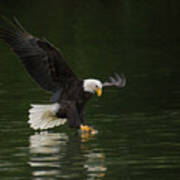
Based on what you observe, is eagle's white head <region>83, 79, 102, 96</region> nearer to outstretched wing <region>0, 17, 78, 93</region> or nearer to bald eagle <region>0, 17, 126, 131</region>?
bald eagle <region>0, 17, 126, 131</region>

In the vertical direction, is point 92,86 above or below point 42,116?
above

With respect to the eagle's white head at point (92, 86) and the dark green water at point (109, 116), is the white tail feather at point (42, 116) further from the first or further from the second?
the eagle's white head at point (92, 86)

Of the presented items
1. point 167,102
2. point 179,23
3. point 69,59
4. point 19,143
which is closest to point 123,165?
point 19,143

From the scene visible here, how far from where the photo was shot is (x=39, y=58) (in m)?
9.67

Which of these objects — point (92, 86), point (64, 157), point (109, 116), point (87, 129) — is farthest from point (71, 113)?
point (64, 157)

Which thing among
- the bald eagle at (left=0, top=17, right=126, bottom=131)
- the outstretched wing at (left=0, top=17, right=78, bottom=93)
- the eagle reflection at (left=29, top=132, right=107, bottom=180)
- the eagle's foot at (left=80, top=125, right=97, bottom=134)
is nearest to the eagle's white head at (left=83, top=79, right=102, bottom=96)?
the bald eagle at (left=0, top=17, right=126, bottom=131)

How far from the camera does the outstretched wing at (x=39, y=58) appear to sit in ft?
31.5

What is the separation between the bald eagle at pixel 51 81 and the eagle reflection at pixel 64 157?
0.18m

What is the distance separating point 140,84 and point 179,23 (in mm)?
13535

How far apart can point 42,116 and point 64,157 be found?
4.37 feet

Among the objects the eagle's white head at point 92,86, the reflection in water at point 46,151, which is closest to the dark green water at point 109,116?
the reflection in water at point 46,151

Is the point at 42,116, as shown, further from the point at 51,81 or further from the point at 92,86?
the point at 92,86

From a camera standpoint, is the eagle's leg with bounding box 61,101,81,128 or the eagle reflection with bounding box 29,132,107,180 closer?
the eagle reflection with bounding box 29,132,107,180

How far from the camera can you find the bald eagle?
9602 mm
